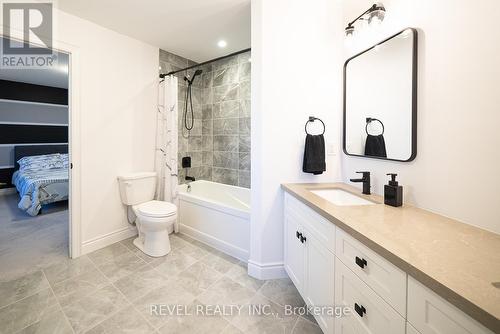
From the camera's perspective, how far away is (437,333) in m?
0.59

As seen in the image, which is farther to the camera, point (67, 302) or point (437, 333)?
point (67, 302)

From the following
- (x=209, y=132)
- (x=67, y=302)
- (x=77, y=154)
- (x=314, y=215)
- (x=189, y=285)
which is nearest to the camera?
(x=314, y=215)

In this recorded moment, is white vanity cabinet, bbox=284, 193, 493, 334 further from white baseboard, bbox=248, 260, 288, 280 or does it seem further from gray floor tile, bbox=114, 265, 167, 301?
gray floor tile, bbox=114, 265, 167, 301

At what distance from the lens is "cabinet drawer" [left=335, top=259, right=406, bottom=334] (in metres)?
0.74

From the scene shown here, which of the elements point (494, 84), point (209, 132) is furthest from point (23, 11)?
point (494, 84)

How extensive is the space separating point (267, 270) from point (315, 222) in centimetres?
86

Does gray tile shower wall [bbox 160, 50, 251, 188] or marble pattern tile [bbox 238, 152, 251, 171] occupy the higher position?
gray tile shower wall [bbox 160, 50, 251, 188]

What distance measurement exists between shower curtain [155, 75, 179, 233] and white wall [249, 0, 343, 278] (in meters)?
1.26

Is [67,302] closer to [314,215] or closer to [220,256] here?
[220,256]

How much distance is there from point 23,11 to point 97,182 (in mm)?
1622

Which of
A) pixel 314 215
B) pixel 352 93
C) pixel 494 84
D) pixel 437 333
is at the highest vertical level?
pixel 352 93

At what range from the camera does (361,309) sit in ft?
2.90

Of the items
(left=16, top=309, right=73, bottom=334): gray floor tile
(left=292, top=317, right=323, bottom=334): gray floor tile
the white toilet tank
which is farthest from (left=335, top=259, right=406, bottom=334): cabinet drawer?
the white toilet tank

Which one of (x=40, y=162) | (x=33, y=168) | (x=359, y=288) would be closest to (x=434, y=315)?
(x=359, y=288)
